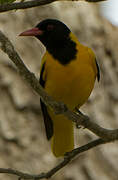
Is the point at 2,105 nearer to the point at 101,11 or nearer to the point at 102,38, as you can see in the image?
the point at 102,38

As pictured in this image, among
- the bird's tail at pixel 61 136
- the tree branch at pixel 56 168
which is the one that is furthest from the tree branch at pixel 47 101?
the bird's tail at pixel 61 136

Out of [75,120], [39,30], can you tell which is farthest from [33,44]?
[75,120]

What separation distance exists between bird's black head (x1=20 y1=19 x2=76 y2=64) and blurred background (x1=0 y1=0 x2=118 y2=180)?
286 centimetres

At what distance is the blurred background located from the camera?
7.40 meters

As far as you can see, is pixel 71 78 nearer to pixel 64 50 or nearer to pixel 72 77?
pixel 72 77

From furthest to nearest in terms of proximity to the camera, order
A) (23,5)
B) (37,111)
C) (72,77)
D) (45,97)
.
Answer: (37,111) → (72,77) → (45,97) → (23,5)

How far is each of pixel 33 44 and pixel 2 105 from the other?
1.09 meters

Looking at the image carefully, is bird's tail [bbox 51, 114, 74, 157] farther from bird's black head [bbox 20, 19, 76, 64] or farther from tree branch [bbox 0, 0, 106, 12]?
tree branch [bbox 0, 0, 106, 12]

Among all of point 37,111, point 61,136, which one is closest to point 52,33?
point 61,136

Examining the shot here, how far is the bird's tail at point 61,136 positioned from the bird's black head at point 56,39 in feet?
2.44

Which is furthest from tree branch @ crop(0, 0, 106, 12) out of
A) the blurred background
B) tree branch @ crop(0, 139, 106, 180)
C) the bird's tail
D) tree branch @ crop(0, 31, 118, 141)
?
the blurred background

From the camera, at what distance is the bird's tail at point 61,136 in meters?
5.04

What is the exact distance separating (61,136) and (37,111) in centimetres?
249

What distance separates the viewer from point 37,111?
7.62 meters
